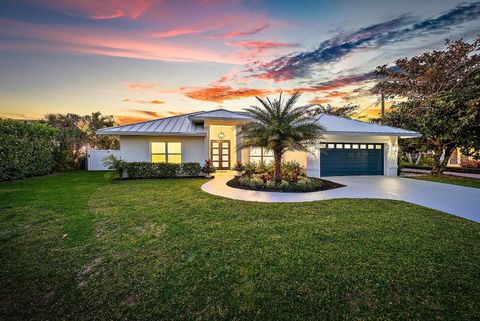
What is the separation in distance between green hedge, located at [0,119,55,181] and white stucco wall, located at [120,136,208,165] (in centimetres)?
576

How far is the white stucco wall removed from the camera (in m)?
13.1

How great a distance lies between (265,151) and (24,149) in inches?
592

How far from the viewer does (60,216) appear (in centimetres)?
551

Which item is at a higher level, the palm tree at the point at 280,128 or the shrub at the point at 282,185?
the palm tree at the point at 280,128

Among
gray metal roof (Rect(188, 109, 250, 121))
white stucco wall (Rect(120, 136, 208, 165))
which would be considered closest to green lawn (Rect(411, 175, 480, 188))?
gray metal roof (Rect(188, 109, 250, 121))

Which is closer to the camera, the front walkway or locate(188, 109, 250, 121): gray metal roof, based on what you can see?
the front walkway

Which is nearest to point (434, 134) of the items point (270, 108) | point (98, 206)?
point (270, 108)

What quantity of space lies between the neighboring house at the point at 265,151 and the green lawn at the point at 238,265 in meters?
7.34

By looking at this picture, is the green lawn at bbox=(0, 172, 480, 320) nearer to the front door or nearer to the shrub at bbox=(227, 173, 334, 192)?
the shrub at bbox=(227, 173, 334, 192)

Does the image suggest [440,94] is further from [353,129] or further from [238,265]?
[238,265]

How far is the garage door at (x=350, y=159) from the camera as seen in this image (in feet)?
42.8

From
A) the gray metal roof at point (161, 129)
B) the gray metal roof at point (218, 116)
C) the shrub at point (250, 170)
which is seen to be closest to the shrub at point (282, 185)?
the shrub at point (250, 170)

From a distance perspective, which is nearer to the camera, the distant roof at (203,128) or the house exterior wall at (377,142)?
the distant roof at (203,128)

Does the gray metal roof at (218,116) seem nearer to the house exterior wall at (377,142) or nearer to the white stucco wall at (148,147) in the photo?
the white stucco wall at (148,147)
